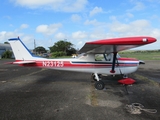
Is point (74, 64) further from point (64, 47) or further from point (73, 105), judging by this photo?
point (64, 47)

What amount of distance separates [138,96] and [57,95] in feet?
10.7

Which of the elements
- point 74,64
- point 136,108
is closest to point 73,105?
point 136,108

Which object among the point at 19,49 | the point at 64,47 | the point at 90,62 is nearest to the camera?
the point at 90,62

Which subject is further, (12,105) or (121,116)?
(12,105)

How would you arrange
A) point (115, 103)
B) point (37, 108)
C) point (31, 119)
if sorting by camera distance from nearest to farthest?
point (31, 119)
point (37, 108)
point (115, 103)

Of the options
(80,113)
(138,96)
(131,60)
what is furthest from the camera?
(131,60)

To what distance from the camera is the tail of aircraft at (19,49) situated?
8.64 m

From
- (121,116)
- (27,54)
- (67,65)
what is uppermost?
(27,54)

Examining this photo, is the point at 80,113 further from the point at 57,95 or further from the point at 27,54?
the point at 27,54

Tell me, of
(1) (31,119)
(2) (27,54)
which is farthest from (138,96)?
(2) (27,54)

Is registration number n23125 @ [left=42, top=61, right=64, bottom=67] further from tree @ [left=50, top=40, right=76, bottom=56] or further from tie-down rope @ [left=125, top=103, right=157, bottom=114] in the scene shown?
tree @ [left=50, top=40, right=76, bottom=56]

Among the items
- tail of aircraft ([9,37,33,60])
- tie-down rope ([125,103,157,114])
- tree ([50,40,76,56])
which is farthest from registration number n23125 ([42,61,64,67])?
tree ([50,40,76,56])

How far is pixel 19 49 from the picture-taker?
875cm

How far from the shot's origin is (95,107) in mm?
4973
